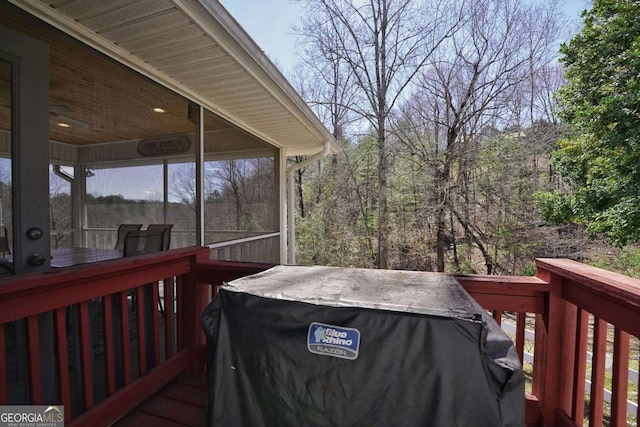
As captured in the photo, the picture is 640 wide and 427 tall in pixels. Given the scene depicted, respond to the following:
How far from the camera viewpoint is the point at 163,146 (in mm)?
5336

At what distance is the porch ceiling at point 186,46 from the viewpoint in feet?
6.38

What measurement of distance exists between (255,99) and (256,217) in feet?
7.19

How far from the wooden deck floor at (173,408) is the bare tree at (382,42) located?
7.64 metres

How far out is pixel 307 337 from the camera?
975 mm

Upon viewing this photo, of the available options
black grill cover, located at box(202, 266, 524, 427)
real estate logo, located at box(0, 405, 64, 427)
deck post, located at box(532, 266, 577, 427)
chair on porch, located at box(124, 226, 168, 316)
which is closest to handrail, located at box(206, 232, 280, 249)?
chair on porch, located at box(124, 226, 168, 316)

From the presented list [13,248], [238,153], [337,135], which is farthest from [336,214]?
[13,248]

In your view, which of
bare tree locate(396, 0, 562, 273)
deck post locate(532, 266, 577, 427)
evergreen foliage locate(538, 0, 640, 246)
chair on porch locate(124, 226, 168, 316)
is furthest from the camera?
bare tree locate(396, 0, 562, 273)

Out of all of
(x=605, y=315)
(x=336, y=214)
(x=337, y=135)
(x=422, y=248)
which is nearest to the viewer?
(x=605, y=315)

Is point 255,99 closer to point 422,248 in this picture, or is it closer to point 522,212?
point 422,248

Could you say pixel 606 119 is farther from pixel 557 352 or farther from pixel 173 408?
pixel 173 408

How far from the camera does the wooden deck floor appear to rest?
1611 millimetres

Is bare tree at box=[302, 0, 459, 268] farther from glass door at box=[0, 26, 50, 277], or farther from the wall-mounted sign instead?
glass door at box=[0, 26, 50, 277]

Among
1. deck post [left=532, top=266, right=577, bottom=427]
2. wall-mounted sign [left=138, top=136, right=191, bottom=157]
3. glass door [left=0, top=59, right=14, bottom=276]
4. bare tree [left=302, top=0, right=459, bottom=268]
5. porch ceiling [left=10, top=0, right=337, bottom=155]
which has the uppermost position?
bare tree [left=302, top=0, right=459, bottom=268]

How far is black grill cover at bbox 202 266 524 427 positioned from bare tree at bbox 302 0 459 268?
8.22m
